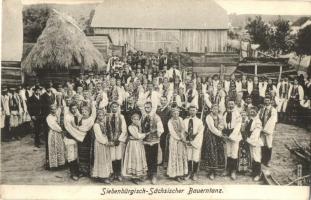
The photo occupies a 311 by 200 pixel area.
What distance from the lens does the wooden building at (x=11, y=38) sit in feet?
17.4

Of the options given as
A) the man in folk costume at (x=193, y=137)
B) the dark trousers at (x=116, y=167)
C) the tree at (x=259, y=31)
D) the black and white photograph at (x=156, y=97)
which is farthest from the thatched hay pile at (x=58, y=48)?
the tree at (x=259, y=31)

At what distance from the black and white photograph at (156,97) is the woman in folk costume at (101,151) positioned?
0.04 feet

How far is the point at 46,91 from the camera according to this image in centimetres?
541

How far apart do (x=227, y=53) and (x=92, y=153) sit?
203 centimetres

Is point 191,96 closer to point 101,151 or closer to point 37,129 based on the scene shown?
point 101,151

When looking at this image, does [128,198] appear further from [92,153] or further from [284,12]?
[284,12]

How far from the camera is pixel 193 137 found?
17.7ft

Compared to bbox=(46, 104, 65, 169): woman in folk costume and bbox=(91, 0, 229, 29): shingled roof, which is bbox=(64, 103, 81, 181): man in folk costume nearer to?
bbox=(46, 104, 65, 169): woman in folk costume

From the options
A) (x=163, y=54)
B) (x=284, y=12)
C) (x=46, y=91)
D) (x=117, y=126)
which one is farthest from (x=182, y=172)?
(x=284, y=12)

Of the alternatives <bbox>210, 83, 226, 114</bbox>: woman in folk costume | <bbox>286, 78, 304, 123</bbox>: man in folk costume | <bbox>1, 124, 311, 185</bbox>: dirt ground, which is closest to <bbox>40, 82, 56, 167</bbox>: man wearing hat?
<bbox>1, 124, 311, 185</bbox>: dirt ground

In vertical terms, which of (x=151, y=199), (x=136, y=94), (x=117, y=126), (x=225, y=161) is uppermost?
(x=136, y=94)

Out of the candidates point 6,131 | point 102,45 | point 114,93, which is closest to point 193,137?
point 114,93

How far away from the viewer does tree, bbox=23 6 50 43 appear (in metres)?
5.33

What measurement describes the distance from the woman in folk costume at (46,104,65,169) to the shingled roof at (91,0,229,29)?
1.26m
